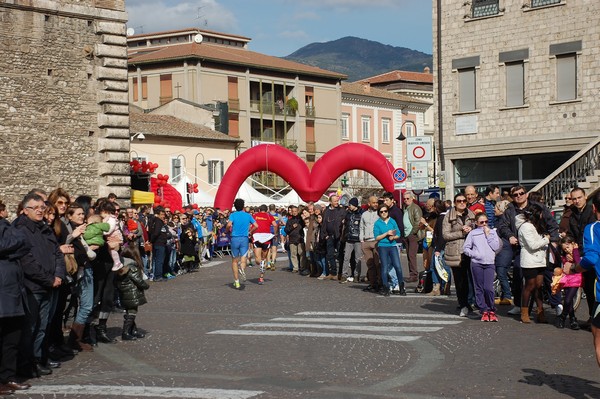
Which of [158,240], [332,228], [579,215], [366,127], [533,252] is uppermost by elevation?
[366,127]

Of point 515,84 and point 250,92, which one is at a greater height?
point 250,92

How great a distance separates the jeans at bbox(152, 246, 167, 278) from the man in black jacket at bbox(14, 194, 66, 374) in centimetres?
1577

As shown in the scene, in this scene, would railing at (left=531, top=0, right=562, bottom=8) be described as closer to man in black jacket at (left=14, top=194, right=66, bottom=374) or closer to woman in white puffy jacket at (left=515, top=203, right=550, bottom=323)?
woman in white puffy jacket at (left=515, top=203, right=550, bottom=323)

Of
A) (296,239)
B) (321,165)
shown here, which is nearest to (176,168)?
(321,165)

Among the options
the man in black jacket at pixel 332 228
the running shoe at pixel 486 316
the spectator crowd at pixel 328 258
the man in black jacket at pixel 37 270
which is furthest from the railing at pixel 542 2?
the man in black jacket at pixel 37 270

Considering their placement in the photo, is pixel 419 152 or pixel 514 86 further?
pixel 514 86

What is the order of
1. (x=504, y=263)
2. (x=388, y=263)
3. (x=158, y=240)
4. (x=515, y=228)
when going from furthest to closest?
(x=158, y=240)
(x=388, y=263)
(x=504, y=263)
(x=515, y=228)

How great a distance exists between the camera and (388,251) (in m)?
21.5

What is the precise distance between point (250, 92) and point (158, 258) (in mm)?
55575

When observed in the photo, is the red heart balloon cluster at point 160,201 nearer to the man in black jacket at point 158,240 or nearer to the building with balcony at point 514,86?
the man in black jacket at point 158,240

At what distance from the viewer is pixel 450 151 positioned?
38.2 meters

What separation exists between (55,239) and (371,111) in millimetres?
84394

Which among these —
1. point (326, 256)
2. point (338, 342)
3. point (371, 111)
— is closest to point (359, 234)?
point (326, 256)

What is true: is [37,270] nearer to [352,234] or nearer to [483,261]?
[483,261]
